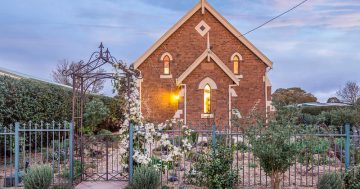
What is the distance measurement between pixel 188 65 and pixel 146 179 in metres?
15.7

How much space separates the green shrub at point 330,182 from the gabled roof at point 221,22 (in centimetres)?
1505

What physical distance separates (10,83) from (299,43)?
43.9 ft

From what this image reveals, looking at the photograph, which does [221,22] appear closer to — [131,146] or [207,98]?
[207,98]

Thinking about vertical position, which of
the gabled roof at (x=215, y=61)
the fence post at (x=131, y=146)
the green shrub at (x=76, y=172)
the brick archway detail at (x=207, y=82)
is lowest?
the green shrub at (x=76, y=172)

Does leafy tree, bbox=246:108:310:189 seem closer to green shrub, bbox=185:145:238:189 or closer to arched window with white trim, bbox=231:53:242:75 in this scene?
green shrub, bbox=185:145:238:189

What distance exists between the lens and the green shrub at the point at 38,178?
32.4 ft

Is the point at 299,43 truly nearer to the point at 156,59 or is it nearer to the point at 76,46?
the point at 156,59

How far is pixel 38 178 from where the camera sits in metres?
9.89

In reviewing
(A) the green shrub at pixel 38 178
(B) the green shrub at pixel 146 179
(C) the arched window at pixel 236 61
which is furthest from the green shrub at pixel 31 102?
(C) the arched window at pixel 236 61

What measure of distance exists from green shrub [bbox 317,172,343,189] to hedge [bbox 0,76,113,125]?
9.88 m

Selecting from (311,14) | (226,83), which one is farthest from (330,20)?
(226,83)

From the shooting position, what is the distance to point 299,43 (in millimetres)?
20156

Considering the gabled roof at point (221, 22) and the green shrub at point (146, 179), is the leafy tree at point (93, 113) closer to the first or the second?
the gabled roof at point (221, 22)

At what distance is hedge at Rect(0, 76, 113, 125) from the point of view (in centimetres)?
1360
